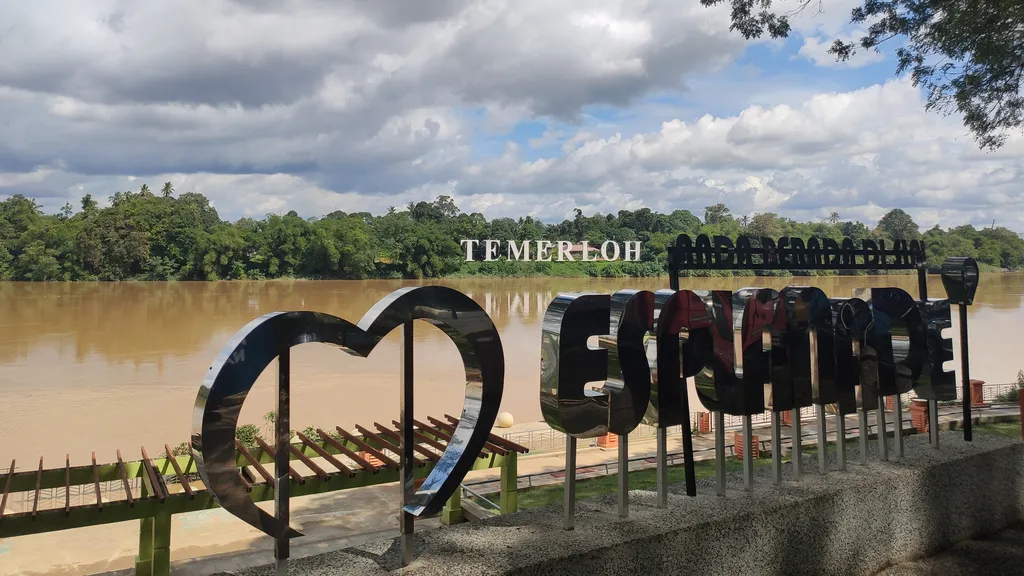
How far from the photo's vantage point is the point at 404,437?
3.93 m

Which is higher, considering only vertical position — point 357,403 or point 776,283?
point 776,283

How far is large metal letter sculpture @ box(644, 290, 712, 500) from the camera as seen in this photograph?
4.77 metres

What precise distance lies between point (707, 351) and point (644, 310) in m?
0.73

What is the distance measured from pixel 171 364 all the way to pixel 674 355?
30.8 metres

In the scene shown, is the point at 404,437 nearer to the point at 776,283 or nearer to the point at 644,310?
the point at 644,310

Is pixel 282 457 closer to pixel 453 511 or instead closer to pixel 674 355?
pixel 674 355

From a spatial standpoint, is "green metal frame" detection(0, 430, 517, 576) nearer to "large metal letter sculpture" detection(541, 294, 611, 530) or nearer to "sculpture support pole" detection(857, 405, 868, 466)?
"large metal letter sculpture" detection(541, 294, 611, 530)

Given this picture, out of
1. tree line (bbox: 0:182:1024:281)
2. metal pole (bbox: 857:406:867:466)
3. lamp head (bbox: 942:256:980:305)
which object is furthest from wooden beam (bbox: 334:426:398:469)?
tree line (bbox: 0:182:1024:281)

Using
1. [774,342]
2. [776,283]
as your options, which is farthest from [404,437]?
[776,283]

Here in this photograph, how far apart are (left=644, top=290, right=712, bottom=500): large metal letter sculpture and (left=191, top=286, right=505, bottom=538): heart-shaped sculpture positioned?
47.2 inches

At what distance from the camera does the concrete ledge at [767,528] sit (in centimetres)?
398

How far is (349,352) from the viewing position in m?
3.85

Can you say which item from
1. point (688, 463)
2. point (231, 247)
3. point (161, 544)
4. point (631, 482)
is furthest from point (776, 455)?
point (231, 247)

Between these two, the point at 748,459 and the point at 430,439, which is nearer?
the point at 748,459
